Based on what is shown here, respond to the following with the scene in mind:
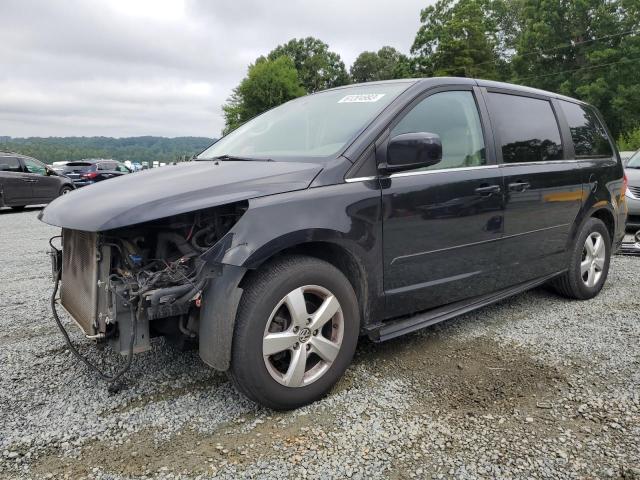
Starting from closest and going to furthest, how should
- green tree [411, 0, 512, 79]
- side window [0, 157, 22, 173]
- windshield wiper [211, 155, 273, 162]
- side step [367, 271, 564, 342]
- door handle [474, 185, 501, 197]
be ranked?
side step [367, 271, 564, 342] < windshield wiper [211, 155, 273, 162] < door handle [474, 185, 501, 197] < side window [0, 157, 22, 173] < green tree [411, 0, 512, 79]

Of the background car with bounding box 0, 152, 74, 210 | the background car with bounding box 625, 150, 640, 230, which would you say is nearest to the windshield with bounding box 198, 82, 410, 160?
the background car with bounding box 625, 150, 640, 230

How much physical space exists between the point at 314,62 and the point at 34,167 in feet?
183

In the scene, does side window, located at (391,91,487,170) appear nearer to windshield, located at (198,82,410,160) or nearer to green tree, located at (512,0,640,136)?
windshield, located at (198,82,410,160)

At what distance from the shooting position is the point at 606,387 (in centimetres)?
271

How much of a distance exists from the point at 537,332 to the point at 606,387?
850 millimetres

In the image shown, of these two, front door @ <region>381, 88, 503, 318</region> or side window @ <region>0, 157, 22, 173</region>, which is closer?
front door @ <region>381, 88, 503, 318</region>

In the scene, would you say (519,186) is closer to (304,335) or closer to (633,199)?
(304,335)

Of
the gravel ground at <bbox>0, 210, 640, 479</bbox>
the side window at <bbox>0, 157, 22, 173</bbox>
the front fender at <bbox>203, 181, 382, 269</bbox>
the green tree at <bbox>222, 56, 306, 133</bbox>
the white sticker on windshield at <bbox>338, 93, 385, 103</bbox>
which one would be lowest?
the gravel ground at <bbox>0, 210, 640, 479</bbox>

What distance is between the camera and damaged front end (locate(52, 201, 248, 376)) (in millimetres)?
2234

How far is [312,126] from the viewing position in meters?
3.15

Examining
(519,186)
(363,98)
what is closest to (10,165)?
(363,98)

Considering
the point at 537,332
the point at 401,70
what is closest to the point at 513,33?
the point at 401,70

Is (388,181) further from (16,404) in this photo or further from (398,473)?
(16,404)

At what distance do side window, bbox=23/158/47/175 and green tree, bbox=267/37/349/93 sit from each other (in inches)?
2068
